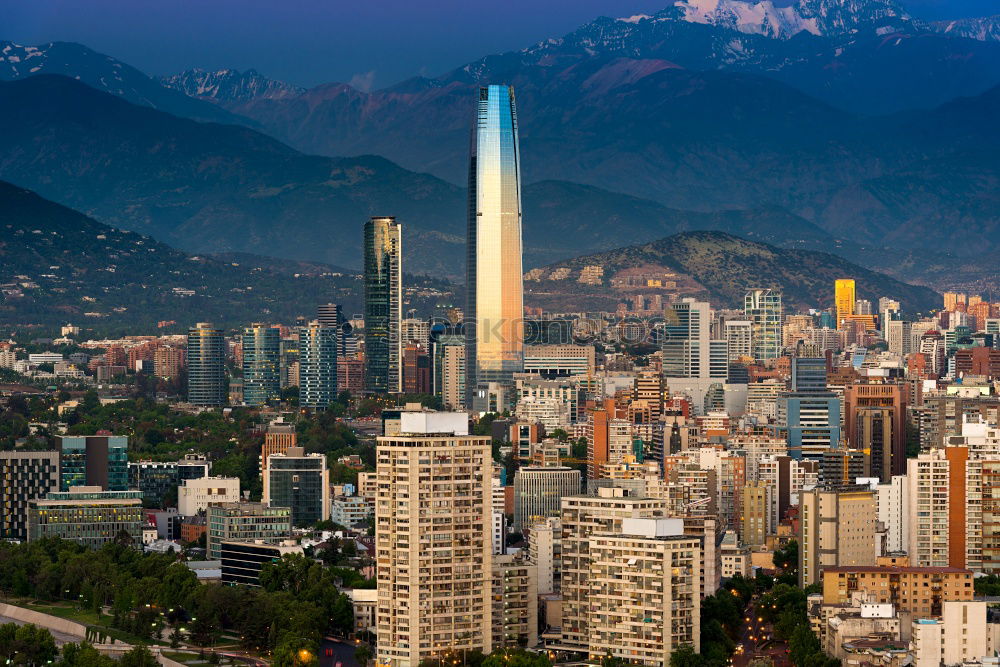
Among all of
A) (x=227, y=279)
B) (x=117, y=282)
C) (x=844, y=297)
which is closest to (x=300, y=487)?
(x=117, y=282)

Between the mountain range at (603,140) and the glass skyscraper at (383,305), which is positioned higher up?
the mountain range at (603,140)

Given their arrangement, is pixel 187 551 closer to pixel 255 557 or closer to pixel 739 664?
pixel 255 557

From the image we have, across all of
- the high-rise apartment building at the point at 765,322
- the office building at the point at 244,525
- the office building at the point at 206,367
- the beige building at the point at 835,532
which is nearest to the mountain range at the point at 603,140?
the high-rise apartment building at the point at 765,322

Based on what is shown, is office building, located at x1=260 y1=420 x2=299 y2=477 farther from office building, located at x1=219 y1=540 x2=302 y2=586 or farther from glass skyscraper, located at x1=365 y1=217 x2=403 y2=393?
glass skyscraper, located at x1=365 y1=217 x2=403 y2=393

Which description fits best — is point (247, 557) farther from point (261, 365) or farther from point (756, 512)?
point (261, 365)

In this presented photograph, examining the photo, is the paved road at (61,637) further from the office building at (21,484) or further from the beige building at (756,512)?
the beige building at (756,512)

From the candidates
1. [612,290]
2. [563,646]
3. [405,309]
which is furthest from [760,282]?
[563,646]

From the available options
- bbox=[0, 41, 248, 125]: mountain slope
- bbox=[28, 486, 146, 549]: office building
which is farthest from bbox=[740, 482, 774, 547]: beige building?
bbox=[0, 41, 248, 125]: mountain slope
